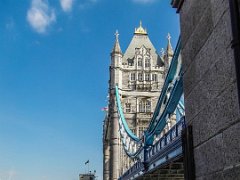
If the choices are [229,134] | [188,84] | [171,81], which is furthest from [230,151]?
[171,81]

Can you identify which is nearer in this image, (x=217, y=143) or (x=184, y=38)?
(x=217, y=143)

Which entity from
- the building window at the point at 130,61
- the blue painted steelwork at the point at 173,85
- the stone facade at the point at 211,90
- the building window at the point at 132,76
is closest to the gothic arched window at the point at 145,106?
→ the building window at the point at 132,76

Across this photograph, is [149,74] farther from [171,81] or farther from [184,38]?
[184,38]

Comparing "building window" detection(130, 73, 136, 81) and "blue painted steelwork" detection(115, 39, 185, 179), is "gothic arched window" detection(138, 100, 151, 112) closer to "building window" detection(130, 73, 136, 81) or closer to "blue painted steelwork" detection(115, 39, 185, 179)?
"building window" detection(130, 73, 136, 81)

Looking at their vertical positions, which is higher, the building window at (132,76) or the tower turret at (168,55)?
the tower turret at (168,55)

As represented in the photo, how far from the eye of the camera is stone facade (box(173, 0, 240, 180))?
3443mm

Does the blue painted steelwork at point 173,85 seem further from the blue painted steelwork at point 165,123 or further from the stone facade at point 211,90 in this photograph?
the stone facade at point 211,90

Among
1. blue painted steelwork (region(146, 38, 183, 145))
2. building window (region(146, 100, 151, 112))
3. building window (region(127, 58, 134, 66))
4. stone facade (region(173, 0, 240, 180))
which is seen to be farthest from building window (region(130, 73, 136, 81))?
stone facade (region(173, 0, 240, 180))

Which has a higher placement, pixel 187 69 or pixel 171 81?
pixel 171 81

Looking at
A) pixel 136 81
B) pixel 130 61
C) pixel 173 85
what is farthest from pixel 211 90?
pixel 130 61

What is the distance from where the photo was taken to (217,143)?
3732 mm

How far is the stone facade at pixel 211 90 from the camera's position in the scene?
3443 millimetres

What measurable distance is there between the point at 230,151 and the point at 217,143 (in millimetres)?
325

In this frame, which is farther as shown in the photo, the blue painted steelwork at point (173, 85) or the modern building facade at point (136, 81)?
the modern building facade at point (136, 81)
